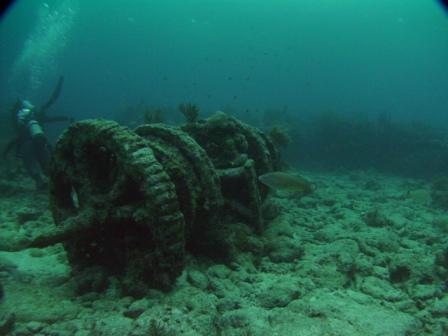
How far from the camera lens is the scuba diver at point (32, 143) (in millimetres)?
10133

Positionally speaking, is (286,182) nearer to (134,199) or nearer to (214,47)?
(134,199)

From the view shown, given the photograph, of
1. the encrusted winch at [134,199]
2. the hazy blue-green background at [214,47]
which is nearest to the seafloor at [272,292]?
the encrusted winch at [134,199]

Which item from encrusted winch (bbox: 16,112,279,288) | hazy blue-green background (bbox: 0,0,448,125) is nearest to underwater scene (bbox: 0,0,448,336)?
encrusted winch (bbox: 16,112,279,288)

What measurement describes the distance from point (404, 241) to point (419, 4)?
3555 inches

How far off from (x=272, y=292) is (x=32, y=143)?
9.18 meters

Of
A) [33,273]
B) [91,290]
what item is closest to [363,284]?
[91,290]

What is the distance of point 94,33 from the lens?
133375 mm

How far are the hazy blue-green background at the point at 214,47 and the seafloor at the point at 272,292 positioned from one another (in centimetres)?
7237

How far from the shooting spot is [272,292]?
409cm

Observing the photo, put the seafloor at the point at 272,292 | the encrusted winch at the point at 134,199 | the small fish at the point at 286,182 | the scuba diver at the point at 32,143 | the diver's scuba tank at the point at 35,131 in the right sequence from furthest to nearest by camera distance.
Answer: the scuba diver at the point at 32,143 < the diver's scuba tank at the point at 35,131 < the small fish at the point at 286,182 < the encrusted winch at the point at 134,199 < the seafloor at the point at 272,292

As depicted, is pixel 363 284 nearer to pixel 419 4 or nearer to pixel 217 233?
pixel 217 233

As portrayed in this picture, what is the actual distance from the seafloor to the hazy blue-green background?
2849 inches

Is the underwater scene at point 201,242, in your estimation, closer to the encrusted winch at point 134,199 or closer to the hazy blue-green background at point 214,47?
the encrusted winch at point 134,199

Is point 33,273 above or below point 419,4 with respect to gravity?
below
